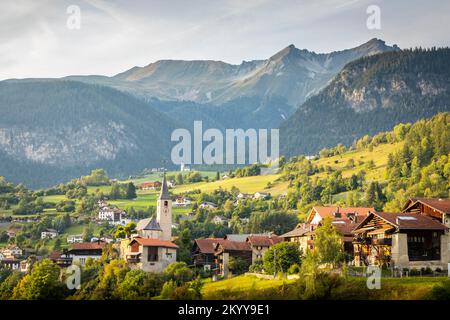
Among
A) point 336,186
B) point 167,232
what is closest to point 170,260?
point 167,232

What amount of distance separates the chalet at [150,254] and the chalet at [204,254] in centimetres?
425

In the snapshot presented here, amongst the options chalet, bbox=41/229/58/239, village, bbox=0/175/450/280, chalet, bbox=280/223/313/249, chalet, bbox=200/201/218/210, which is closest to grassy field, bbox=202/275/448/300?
village, bbox=0/175/450/280

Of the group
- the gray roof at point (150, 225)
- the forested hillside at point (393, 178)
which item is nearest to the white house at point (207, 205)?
the forested hillside at point (393, 178)

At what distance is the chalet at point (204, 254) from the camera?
107537 mm

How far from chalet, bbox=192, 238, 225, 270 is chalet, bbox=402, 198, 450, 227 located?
88.4ft

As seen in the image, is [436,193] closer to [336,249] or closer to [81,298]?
[336,249]

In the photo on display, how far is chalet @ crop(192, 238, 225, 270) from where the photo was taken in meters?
108

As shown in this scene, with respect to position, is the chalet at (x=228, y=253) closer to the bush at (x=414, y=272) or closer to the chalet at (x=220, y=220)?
the bush at (x=414, y=272)

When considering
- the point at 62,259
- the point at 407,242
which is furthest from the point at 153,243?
the point at 407,242

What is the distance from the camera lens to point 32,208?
194625 mm

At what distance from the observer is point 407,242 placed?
84812 mm

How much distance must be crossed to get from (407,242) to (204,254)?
32176 millimetres

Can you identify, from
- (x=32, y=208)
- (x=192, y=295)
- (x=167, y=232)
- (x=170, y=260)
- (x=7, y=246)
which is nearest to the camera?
(x=192, y=295)
